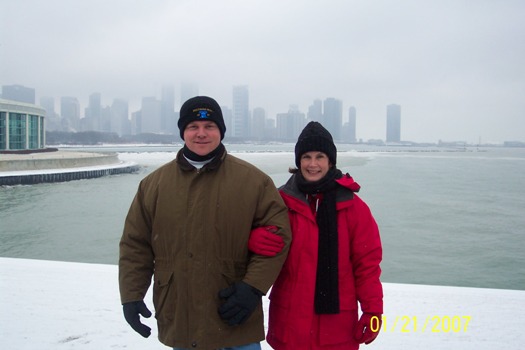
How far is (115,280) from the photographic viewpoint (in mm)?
4348

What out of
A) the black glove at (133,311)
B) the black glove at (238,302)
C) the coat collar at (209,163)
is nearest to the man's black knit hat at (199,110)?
the coat collar at (209,163)

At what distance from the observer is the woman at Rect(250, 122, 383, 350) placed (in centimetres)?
204

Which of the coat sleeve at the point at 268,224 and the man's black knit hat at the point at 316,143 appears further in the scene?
the man's black knit hat at the point at 316,143

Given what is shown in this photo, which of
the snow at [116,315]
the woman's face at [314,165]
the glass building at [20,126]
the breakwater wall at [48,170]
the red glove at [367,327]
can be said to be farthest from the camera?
the glass building at [20,126]

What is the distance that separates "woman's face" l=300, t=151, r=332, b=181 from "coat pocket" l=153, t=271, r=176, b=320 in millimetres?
824

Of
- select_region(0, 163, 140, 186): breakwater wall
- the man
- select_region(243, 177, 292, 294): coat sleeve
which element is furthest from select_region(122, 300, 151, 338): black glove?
select_region(0, 163, 140, 186): breakwater wall

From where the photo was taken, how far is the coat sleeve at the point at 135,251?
2059 millimetres

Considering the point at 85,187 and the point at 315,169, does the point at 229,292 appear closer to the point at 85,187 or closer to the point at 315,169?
the point at 315,169

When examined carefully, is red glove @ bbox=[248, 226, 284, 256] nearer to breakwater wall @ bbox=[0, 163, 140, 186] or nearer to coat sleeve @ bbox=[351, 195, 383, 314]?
coat sleeve @ bbox=[351, 195, 383, 314]

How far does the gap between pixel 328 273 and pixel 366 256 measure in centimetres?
20
